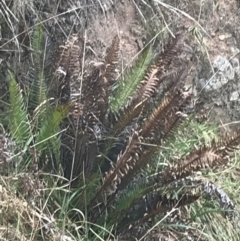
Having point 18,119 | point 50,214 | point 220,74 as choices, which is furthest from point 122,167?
point 220,74

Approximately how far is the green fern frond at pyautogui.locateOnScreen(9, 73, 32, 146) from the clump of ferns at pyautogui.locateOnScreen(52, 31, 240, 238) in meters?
0.16

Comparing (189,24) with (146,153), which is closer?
(146,153)

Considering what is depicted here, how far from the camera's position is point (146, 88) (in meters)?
2.81

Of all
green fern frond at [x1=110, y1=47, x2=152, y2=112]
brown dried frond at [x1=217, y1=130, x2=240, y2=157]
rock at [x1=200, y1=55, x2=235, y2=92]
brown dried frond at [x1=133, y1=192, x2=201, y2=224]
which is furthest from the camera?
rock at [x1=200, y1=55, x2=235, y2=92]

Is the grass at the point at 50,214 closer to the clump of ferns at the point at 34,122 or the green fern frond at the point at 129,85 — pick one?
the clump of ferns at the point at 34,122

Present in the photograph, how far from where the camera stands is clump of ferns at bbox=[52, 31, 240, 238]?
2744 millimetres

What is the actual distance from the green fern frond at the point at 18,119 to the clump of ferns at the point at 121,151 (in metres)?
0.16

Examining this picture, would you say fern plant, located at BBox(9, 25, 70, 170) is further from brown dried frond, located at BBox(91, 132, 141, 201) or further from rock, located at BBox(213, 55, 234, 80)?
rock, located at BBox(213, 55, 234, 80)

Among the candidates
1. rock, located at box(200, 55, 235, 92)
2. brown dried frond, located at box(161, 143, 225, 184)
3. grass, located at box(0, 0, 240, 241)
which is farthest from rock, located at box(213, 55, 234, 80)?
brown dried frond, located at box(161, 143, 225, 184)

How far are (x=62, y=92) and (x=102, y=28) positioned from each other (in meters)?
0.59

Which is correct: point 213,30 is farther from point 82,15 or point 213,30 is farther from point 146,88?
point 146,88

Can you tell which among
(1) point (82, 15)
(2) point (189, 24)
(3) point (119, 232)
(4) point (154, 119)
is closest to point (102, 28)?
(1) point (82, 15)

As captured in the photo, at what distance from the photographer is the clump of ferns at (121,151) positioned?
274 centimetres

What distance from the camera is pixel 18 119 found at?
9.14 feet
